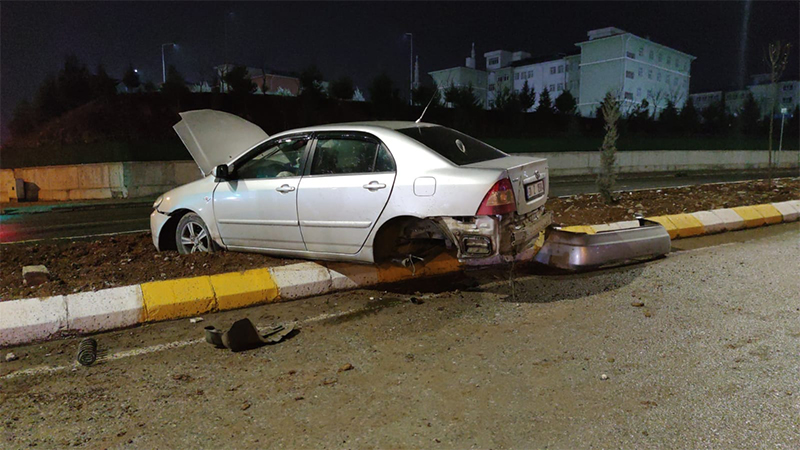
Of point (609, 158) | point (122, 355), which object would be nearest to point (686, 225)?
point (609, 158)

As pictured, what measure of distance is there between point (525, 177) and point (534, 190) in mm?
234

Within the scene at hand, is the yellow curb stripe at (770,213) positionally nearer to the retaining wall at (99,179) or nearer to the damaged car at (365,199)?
the damaged car at (365,199)

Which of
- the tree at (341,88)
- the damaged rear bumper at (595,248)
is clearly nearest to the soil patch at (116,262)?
the damaged rear bumper at (595,248)

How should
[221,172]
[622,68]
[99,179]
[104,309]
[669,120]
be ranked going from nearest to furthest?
[104,309] < [221,172] < [99,179] < [669,120] < [622,68]

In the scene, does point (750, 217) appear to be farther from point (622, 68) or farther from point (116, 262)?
point (622, 68)

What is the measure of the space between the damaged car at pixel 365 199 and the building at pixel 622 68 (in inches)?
2283

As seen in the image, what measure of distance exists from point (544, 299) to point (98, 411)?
3561 mm

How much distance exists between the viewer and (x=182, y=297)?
4.86 meters

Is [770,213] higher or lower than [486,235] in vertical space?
lower

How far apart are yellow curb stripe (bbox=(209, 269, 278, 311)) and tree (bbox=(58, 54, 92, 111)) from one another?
2268cm

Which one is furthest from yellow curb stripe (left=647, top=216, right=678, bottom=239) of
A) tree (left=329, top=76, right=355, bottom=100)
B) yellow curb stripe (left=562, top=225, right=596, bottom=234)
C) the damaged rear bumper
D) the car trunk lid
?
tree (left=329, top=76, right=355, bottom=100)

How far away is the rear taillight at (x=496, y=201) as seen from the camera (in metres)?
4.61

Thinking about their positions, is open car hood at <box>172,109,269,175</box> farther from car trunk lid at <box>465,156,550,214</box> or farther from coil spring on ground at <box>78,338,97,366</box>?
car trunk lid at <box>465,156,550,214</box>

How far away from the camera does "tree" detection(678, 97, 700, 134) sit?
37234 millimetres
